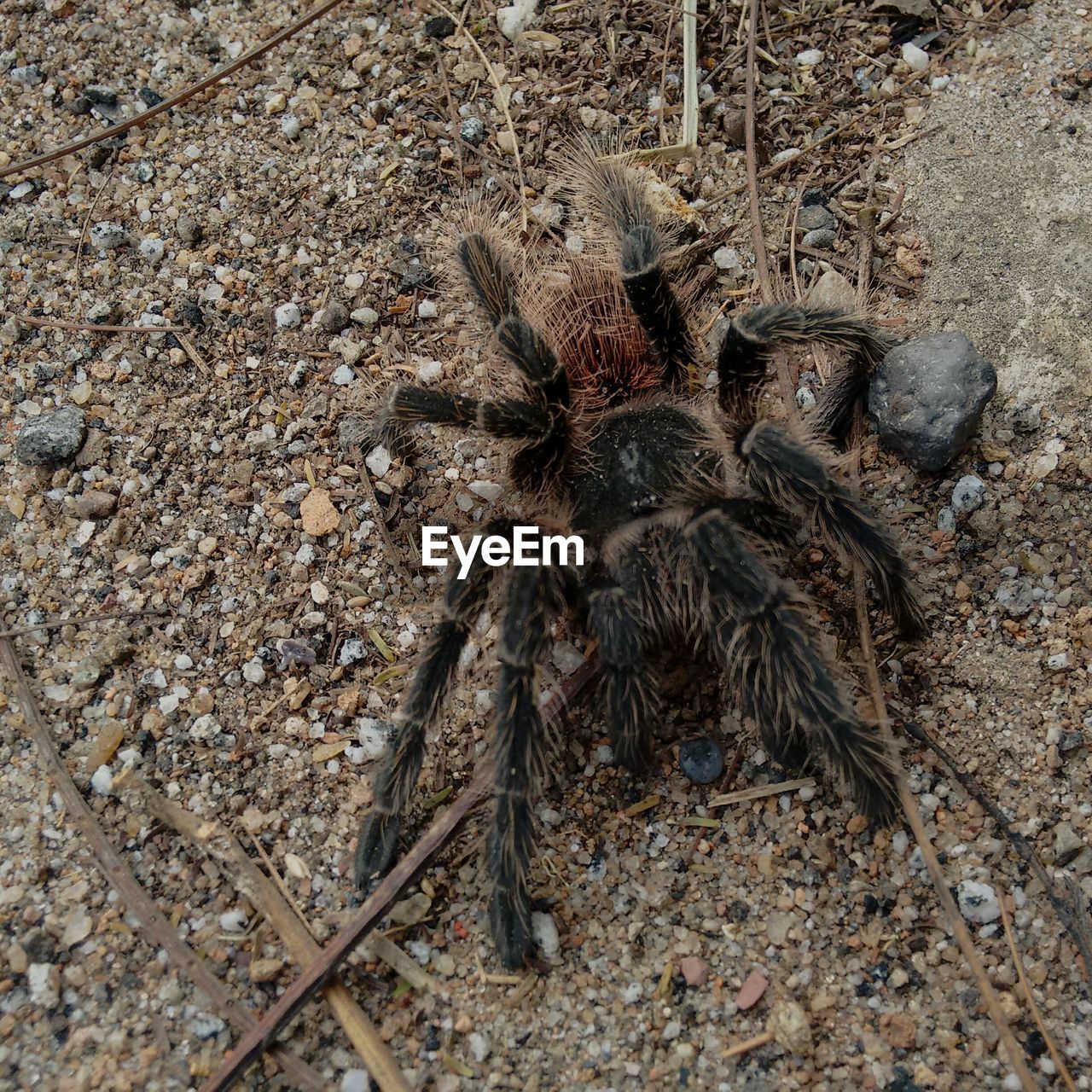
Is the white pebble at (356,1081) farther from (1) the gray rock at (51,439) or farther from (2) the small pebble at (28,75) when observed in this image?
(2) the small pebble at (28,75)

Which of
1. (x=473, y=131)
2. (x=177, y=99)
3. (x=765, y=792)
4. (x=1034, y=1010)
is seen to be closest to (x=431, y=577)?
(x=765, y=792)

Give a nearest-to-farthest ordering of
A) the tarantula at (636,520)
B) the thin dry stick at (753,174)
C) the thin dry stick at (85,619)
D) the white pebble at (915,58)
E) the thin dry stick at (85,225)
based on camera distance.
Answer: the tarantula at (636,520)
the thin dry stick at (85,619)
the thin dry stick at (753,174)
the thin dry stick at (85,225)
the white pebble at (915,58)

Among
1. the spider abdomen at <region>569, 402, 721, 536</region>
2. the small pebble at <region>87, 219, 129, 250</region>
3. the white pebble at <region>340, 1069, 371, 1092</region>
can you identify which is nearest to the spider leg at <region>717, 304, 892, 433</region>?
the spider abdomen at <region>569, 402, 721, 536</region>

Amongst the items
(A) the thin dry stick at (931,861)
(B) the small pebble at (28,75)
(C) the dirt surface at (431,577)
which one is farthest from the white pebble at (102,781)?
(B) the small pebble at (28,75)

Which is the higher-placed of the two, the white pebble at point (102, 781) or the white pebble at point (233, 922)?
the white pebble at point (102, 781)

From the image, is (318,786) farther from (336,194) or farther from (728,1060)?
(336,194)

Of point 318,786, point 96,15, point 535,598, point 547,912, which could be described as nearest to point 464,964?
A: point 547,912
